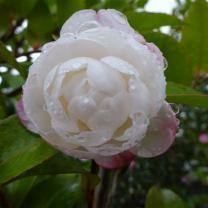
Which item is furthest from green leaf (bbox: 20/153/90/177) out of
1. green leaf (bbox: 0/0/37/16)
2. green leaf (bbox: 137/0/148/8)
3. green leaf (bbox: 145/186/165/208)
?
green leaf (bbox: 137/0/148/8)

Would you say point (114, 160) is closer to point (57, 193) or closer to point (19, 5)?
point (57, 193)

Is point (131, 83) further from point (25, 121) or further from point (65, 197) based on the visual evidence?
point (65, 197)

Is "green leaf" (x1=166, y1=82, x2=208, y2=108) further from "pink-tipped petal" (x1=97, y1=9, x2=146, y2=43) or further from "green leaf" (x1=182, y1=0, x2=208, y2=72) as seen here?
"green leaf" (x1=182, y1=0, x2=208, y2=72)

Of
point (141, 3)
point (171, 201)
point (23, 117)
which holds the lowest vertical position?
point (171, 201)

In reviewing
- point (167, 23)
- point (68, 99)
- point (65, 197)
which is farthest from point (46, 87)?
point (167, 23)

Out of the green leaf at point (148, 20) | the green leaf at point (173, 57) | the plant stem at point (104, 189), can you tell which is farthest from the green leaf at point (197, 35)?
the plant stem at point (104, 189)

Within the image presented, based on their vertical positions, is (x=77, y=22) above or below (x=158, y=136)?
above

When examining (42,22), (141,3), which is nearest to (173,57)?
(42,22)
